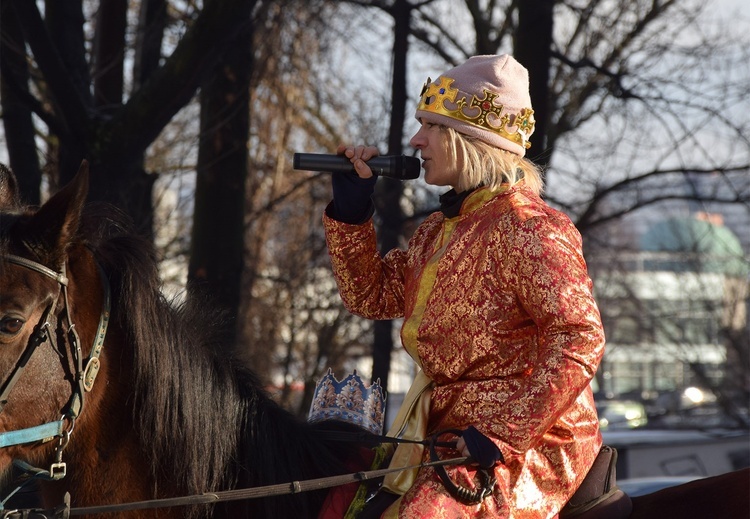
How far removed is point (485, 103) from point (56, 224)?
138 cm

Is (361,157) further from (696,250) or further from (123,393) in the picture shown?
(696,250)

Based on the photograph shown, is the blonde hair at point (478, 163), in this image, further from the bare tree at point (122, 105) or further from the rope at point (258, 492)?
the bare tree at point (122, 105)

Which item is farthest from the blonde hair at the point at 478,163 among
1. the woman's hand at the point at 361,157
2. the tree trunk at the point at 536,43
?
the tree trunk at the point at 536,43

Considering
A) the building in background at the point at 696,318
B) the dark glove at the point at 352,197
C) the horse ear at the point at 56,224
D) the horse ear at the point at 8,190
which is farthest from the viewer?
the building in background at the point at 696,318

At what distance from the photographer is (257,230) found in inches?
658

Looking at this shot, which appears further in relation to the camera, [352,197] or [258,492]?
[352,197]

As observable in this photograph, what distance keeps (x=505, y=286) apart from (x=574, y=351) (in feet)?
1.01

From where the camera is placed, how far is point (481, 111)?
3.27 m

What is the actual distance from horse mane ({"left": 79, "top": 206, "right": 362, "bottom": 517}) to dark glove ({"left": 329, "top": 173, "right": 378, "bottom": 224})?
61cm

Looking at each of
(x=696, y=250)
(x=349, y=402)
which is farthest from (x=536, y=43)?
(x=696, y=250)

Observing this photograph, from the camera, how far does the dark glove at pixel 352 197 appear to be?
3422mm

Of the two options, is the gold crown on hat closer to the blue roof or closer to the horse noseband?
the horse noseband

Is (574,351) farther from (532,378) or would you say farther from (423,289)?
(423,289)

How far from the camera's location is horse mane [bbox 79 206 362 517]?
2.89m
